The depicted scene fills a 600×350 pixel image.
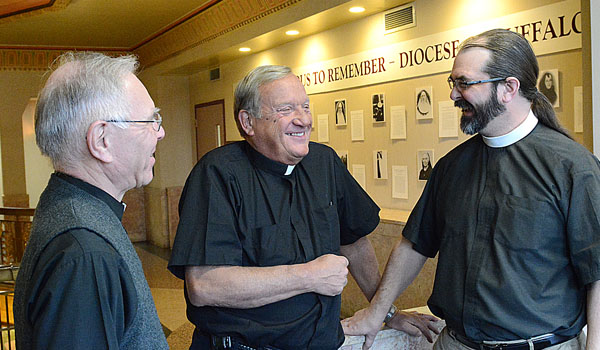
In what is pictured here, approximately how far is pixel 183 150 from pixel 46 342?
9499 mm

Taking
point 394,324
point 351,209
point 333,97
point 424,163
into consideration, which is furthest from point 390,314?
point 333,97

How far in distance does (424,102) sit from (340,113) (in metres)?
1.32

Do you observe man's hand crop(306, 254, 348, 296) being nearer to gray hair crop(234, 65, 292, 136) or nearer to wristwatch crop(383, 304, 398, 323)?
wristwatch crop(383, 304, 398, 323)

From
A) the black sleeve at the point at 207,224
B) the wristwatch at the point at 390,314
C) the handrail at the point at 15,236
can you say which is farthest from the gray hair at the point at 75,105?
the handrail at the point at 15,236

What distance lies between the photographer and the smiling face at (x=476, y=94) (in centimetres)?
174

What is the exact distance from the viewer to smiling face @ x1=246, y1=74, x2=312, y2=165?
2.05 metres

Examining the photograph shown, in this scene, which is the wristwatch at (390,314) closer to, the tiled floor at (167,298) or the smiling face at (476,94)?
the smiling face at (476,94)

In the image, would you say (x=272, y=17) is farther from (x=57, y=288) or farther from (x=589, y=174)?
(x=57, y=288)

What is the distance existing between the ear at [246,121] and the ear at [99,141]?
86 centimetres

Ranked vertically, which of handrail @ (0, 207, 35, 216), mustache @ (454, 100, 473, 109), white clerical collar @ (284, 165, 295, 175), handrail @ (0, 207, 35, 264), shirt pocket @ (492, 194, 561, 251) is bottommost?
handrail @ (0, 207, 35, 264)

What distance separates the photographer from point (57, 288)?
1104 millimetres

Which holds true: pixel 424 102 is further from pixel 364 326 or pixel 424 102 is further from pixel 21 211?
pixel 21 211

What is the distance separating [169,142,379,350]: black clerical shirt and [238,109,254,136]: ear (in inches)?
2.6

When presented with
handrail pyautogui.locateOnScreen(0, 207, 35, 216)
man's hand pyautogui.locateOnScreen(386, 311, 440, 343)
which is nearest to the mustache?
man's hand pyautogui.locateOnScreen(386, 311, 440, 343)
